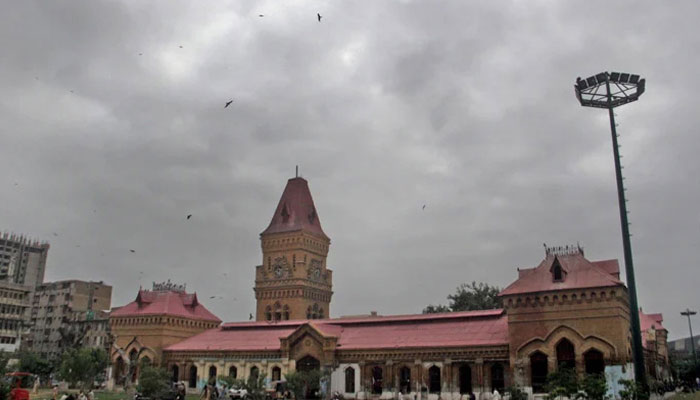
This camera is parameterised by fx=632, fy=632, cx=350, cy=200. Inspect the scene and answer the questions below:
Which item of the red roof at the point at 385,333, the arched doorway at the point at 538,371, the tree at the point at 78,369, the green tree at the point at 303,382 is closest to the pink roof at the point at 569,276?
the red roof at the point at 385,333

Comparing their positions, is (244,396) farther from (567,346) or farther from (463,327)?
(567,346)

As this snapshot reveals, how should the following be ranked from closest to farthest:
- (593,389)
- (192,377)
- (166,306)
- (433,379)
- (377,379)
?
(593,389), (433,379), (377,379), (192,377), (166,306)

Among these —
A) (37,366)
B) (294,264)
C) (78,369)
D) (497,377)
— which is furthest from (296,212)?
(497,377)

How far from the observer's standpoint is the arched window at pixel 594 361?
35.3m

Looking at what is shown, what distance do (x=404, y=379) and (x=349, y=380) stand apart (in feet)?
13.6

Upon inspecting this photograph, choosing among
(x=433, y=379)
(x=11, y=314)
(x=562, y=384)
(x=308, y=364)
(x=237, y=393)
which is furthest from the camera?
(x=11, y=314)

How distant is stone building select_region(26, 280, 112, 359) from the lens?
88.1m

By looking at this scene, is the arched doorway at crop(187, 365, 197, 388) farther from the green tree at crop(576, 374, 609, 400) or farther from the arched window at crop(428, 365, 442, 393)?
the green tree at crop(576, 374, 609, 400)

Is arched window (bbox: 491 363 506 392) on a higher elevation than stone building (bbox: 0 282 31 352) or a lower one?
lower

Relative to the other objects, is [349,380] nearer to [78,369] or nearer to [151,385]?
[151,385]

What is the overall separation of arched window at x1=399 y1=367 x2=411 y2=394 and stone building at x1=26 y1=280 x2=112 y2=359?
58.7 m

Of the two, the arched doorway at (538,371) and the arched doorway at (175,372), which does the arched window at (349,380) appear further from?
the arched doorway at (175,372)

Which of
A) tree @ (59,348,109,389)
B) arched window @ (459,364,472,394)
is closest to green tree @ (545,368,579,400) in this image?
arched window @ (459,364,472,394)

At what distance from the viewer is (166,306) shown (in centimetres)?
5525
